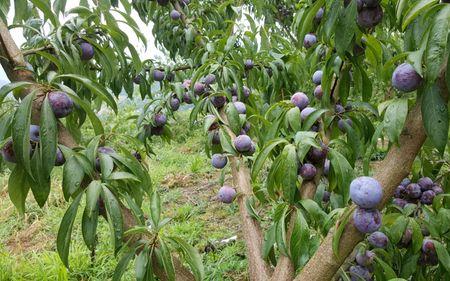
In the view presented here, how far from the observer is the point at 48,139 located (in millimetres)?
849

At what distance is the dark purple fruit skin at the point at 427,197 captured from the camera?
56.2 inches

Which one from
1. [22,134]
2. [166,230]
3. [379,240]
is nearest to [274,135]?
[379,240]

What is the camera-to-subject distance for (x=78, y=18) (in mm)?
1249

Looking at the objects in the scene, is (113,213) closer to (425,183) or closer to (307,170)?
(307,170)

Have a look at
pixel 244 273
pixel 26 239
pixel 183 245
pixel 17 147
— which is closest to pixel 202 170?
pixel 26 239

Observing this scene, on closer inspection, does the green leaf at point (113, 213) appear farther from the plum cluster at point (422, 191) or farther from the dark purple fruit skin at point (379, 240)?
the plum cluster at point (422, 191)

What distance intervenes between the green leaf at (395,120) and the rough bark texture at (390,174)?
0.04 meters

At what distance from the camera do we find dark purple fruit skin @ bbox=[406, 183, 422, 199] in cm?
146

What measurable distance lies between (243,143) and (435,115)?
736mm

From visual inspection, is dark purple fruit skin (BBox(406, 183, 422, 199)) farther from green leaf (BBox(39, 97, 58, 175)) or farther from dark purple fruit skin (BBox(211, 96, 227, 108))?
green leaf (BBox(39, 97, 58, 175))

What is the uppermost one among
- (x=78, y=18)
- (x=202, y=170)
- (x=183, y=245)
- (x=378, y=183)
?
(x=78, y=18)

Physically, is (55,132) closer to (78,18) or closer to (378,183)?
(78,18)

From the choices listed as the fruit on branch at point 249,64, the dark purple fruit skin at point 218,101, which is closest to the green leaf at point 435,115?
the dark purple fruit skin at point 218,101

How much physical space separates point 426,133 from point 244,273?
2129mm
